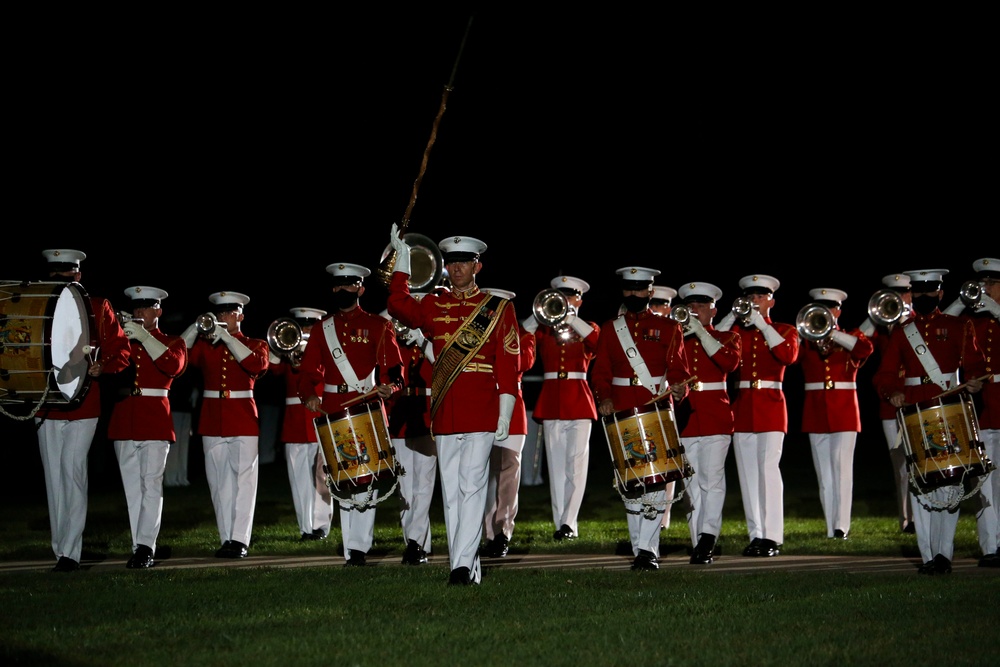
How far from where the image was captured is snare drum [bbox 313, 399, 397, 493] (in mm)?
9711

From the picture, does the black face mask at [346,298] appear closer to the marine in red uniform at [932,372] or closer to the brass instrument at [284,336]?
the brass instrument at [284,336]

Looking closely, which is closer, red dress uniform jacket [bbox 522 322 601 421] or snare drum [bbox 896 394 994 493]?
snare drum [bbox 896 394 994 493]

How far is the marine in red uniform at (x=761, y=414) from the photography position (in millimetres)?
A: 11227

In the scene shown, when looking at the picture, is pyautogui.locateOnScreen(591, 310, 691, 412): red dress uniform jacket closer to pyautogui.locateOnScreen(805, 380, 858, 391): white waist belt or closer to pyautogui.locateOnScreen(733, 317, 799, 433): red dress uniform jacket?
pyautogui.locateOnScreen(733, 317, 799, 433): red dress uniform jacket

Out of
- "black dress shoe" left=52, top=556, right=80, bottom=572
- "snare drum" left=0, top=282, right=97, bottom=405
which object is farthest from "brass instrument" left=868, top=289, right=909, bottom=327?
"black dress shoe" left=52, top=556, right=80, bottom=572

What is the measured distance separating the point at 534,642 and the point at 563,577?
95.7 inches

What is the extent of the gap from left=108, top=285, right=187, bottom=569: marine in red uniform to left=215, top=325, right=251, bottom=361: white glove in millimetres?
474

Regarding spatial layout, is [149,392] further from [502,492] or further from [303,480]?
[502,492]

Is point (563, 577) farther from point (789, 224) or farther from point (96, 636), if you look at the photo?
point (789, 224)

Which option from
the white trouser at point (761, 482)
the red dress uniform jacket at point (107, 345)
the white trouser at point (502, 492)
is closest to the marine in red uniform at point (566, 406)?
the white trouser at point (502, 492)

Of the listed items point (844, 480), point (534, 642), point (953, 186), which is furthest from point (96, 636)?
point (953, 186)

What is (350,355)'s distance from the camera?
10367 millimetres

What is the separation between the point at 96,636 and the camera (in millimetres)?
7016

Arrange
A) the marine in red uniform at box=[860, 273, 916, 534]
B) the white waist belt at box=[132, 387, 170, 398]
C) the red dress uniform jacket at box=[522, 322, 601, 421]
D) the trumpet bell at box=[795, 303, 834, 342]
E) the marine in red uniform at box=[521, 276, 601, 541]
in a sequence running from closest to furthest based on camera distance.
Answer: the white waist belt at box=[132, 387, 170, 398]
the marine in red uniform at box=[860, 273, 916, 534]
the trumpet bell at box=[795, 303, 834, 342]
the marine in red uniform at box=[521, 276, 601, 541]
the red dress uniform jacket at box=[522, 322, 601, 421]
